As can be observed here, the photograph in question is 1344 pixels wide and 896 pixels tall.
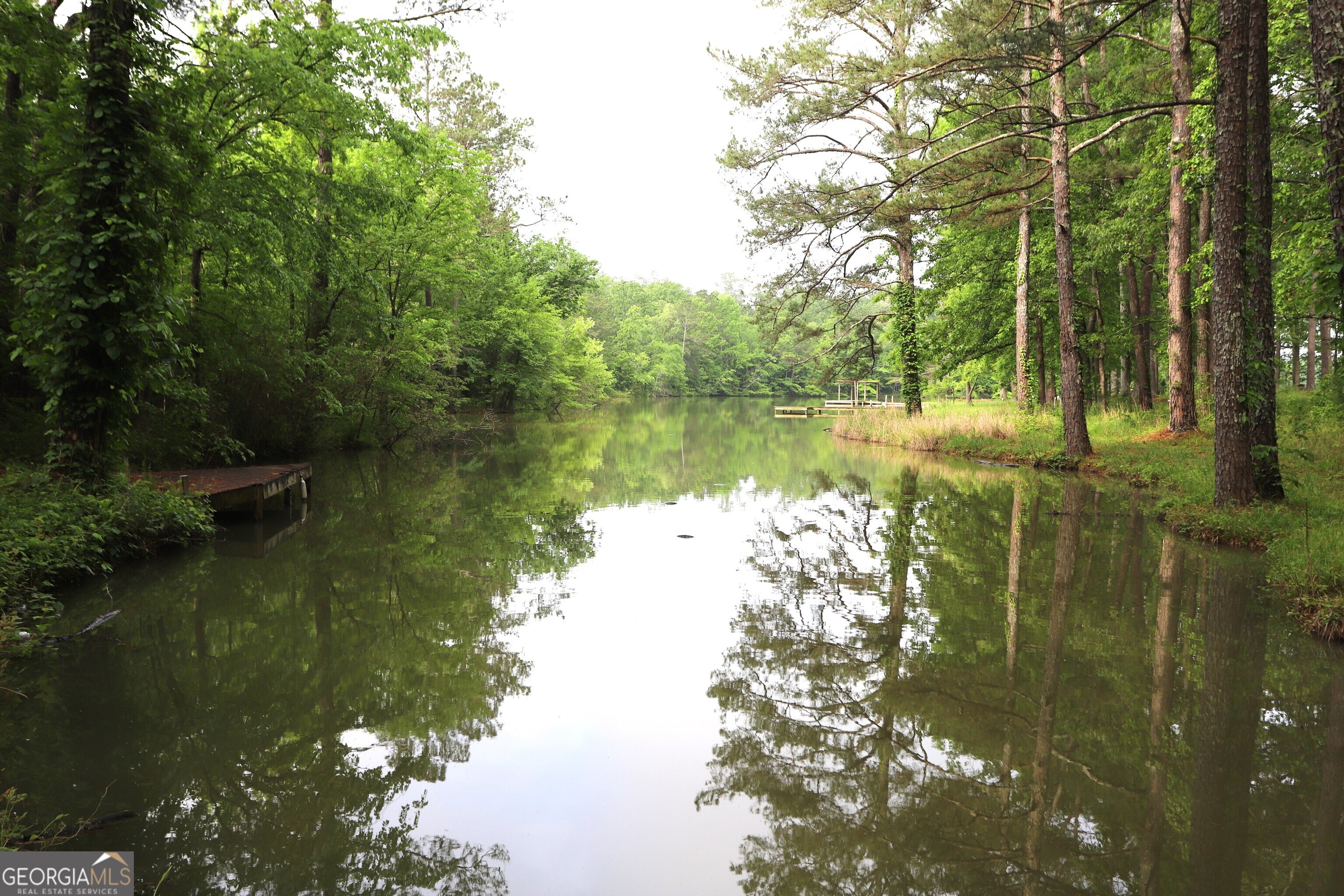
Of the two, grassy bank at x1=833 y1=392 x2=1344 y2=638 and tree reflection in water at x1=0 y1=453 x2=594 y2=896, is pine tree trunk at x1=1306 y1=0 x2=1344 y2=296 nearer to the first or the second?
grassy bank at x1=833 y1=392 x2=1344 y2=638

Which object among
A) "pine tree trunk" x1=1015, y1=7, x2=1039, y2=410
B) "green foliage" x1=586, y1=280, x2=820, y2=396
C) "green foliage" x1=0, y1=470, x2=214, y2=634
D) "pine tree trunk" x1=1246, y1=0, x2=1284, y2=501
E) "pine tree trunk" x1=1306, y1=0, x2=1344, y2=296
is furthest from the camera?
"green foliage" x1=586, y1=280, x2=820, y2=396

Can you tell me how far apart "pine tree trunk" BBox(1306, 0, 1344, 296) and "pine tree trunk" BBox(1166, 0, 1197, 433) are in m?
8.16

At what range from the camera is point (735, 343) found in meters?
90.9

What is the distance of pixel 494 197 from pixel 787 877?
1395 inches

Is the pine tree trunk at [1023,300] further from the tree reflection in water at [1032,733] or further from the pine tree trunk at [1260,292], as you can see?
the tree reflection in water at [1032,733]

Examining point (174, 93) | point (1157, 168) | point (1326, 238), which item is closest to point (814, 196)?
point (1157, 168)

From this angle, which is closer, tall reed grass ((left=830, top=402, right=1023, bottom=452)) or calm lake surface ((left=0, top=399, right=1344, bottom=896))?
calm lake surface ((left=0, top=399, right=1344, bottom=896))

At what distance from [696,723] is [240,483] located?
26.5ft

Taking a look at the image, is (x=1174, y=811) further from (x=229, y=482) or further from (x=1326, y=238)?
(x=229, y=482)

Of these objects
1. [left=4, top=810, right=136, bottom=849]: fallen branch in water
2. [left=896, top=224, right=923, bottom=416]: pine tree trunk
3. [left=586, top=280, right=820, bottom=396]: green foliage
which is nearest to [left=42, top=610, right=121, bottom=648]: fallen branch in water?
[left=4, top=810, right=136, bottom=849]: fallen branch in water

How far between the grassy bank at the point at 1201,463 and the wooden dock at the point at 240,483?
11024 millimetres

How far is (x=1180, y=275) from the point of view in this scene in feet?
45.2

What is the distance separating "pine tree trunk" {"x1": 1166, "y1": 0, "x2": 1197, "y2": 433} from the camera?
13.1 metres

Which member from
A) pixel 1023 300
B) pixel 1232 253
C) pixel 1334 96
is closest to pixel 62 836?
pixel 1334 96
